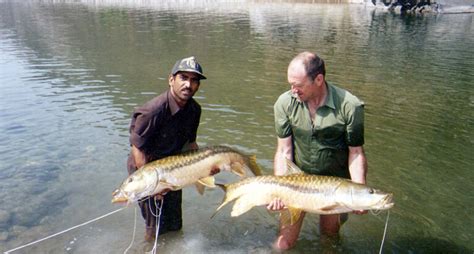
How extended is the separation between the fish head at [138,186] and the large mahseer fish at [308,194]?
100 centimetres

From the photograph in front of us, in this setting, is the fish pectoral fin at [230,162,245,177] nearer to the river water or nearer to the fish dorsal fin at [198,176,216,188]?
the fish dorsal fin at [198,176,216,188]

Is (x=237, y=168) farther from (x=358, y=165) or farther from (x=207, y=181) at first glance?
(x=358, y=165)

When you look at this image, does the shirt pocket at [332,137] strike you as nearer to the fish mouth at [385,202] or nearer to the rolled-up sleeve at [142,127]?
the fish mouth at [385,202]

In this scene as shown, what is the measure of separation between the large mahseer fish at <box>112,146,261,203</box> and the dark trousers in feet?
2.04

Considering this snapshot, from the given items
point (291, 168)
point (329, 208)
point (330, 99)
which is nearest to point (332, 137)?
point (330, 99)

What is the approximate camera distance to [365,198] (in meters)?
4.49

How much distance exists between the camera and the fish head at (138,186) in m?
5.10

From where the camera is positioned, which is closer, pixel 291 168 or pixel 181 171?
pixel 181 171

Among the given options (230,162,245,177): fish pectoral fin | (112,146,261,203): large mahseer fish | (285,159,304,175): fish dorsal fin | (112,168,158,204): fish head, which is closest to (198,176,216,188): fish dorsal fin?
(112,146,261,203): large mahseer fish

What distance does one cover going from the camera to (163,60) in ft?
82.1

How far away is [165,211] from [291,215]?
87.5 inches

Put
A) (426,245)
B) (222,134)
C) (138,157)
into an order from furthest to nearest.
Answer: (222,134)
(426,245)
(138,157)

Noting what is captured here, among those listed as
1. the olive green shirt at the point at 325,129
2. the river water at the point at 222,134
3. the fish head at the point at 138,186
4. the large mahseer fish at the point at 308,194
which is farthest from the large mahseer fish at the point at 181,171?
the river water at the point at 222,134

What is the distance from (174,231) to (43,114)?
9.61 m
